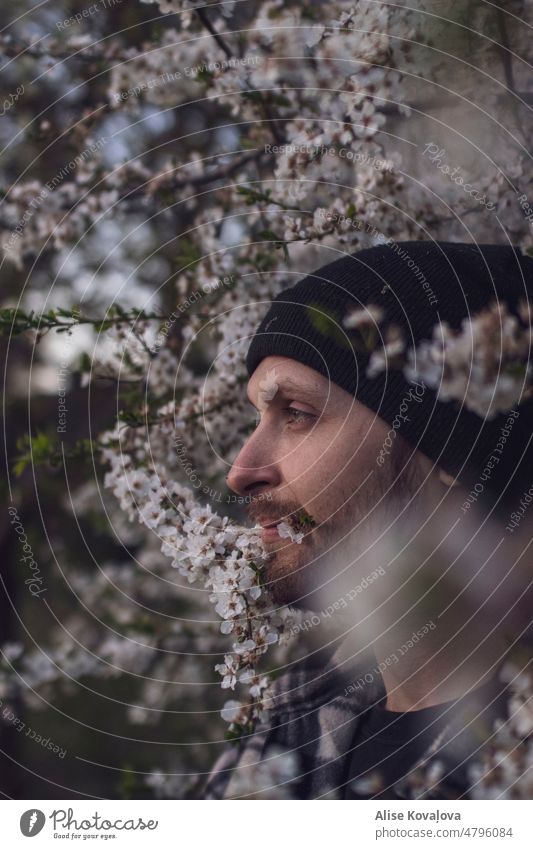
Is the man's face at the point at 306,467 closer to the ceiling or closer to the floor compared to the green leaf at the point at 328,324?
closer to the floor

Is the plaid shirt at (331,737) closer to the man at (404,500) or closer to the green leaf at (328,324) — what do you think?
the man at (404,500)

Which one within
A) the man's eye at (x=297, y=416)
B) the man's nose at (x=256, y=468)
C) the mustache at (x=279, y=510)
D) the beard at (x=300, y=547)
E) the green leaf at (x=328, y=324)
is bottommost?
the beard at (x=300, y=547)

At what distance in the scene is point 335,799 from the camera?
1197 mm

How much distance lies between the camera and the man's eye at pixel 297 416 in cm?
112

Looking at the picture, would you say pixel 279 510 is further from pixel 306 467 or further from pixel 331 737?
pixel 331 737

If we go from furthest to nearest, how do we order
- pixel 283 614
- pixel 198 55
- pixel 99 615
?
pixel 99 615 < pixel 198 55 < pixel 283 614

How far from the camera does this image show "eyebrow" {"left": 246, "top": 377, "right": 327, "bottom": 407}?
1.11 metres

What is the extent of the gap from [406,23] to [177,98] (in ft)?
2.18

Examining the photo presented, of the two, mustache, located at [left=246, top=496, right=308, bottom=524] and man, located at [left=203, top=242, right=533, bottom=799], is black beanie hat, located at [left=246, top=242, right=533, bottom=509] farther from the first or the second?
mustache, located at [left=246, top=496, right=308, bottom=524]

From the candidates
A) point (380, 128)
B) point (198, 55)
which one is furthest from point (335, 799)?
point (198, 55)

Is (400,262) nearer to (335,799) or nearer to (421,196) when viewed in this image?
(421,196)
